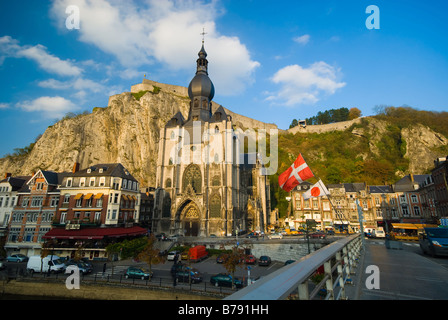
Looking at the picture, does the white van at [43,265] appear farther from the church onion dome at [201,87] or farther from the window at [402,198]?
the window at [402,198]

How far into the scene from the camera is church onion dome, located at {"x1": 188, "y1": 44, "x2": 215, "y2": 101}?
43.8 meters

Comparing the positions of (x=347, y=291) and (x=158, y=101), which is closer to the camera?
(x=347, y=291)

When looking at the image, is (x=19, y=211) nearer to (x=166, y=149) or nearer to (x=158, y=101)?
(x=166, y=149)

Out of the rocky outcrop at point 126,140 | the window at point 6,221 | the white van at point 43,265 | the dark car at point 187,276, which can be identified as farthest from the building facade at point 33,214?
the rocky outcrop at point 126,140

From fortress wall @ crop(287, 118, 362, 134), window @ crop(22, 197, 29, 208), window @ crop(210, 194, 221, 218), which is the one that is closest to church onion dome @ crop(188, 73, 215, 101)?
window @ crop(210, 194, 221, 218)

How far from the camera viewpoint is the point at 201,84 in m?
43.8

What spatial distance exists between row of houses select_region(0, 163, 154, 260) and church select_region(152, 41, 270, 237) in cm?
591

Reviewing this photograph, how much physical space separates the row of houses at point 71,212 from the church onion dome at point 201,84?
20557 millimetres

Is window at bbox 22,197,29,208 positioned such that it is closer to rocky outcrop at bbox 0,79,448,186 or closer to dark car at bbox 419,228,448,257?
rocky outcrop at bbox 0,79,448,186

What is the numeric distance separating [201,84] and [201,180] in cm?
1893

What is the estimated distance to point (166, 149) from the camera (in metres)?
40.3

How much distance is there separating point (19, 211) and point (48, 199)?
430cm

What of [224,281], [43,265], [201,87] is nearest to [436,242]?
[224,281]
